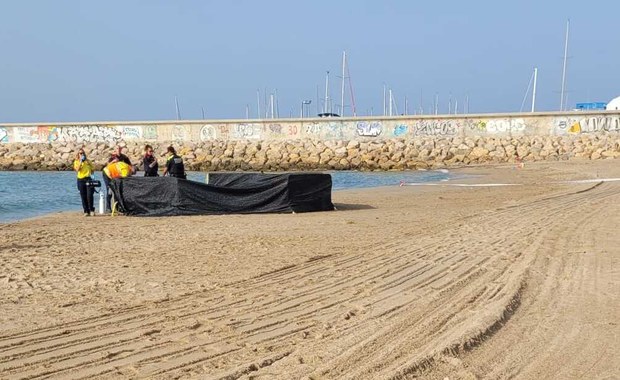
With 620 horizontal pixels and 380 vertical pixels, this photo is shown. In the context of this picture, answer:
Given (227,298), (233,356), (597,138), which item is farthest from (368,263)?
(597,138)

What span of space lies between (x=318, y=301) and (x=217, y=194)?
384 inches

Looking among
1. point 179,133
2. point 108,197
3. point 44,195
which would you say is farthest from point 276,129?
point 108,197

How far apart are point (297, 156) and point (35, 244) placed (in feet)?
119

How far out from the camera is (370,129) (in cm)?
4875

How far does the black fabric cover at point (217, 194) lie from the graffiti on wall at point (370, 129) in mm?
32485

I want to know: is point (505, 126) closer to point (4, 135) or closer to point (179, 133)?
point (179, 133)

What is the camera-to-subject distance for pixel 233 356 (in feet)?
16.8

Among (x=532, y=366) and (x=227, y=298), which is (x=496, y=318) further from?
(x=227, y=298)

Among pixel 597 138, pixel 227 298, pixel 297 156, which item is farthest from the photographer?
pixel 297 156

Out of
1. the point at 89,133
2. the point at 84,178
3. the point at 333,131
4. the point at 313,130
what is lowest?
the point at 84,178

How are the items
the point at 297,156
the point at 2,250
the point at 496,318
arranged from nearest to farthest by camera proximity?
the point at 496,318
the point at 2,250
the point at 297,156

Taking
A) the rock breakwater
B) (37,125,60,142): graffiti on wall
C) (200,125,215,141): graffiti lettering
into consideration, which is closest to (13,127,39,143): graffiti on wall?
(37,125,60,142): graffiti on wall

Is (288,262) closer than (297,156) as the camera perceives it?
Yes

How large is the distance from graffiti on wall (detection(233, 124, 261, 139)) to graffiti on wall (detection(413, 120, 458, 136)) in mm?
11951
